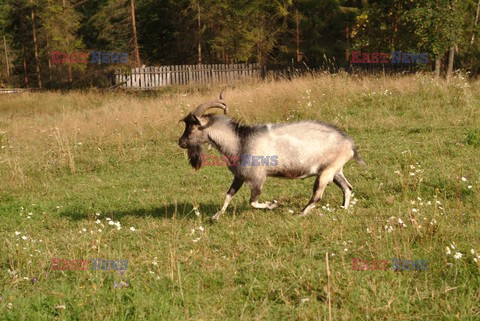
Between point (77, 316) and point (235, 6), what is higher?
point (235, 6)

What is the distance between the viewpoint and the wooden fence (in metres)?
33.3

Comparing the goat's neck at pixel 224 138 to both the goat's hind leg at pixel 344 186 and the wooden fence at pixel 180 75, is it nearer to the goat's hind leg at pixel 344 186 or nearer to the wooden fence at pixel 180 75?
the goat's hind leg at pixel 344 186

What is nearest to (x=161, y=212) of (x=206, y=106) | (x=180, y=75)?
(x=206, y=106)

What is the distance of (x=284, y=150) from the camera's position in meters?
7.32

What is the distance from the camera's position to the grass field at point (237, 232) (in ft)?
15.0

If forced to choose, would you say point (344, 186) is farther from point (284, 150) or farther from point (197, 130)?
point (197, 130)

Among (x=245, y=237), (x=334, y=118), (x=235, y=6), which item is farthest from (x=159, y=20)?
(x=245, y=237)

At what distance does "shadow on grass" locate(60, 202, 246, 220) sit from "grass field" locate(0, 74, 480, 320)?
0.05m

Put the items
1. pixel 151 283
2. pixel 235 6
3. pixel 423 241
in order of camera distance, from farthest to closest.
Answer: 1. pixel 235 6
2. pixel 423 241
3. pixel 151 283

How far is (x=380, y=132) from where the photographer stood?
12.8 meters

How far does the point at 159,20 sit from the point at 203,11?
917 cm

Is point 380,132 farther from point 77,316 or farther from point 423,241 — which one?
point 77,316

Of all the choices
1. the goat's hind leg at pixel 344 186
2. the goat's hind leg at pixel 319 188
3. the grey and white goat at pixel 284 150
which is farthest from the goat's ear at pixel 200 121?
the goat's hind leg at pixel 344 186

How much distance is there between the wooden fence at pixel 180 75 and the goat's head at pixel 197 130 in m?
25.2
